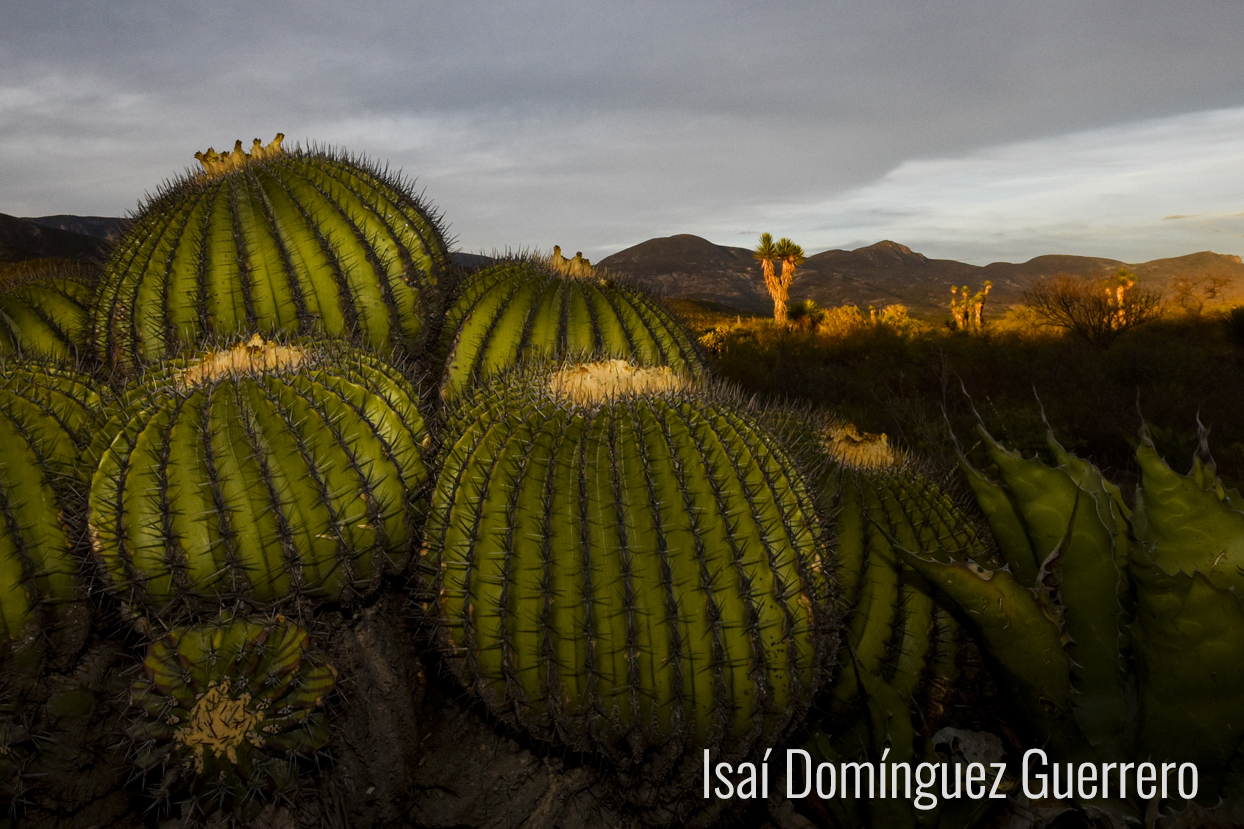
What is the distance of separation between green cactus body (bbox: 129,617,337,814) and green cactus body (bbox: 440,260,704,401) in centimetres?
137

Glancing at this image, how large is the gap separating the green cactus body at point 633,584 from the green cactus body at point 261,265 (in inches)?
59.8

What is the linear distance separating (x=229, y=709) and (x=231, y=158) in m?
2.54

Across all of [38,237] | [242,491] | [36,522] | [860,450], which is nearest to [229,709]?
[242,491]

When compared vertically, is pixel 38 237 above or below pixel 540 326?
above

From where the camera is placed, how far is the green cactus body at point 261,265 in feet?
10.6

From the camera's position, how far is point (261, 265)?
326 cm

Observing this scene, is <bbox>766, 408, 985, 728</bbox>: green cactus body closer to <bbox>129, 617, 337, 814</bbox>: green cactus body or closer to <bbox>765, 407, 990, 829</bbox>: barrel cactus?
<bbox>765, 407, 990, 829</bbox>: barrel cactus

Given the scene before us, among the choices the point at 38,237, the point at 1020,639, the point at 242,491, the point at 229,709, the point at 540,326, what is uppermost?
the point at 38,237

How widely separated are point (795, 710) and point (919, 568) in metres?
0.52

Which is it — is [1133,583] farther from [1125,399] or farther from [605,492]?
Result: [1125,399]

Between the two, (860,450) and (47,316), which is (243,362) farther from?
(47,316)

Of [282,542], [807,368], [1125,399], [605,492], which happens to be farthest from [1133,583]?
[807,368]

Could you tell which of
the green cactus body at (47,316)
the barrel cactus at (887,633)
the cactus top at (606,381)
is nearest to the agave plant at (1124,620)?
the barrel cactus at (887,633)

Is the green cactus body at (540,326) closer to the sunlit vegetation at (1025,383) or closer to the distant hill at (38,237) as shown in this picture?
the sunlit vegetation at (1025,383)
